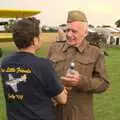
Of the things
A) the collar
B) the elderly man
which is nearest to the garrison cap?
the elderly man

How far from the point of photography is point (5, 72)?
13.8 ft

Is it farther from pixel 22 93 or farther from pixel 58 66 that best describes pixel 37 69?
pixel 58 66

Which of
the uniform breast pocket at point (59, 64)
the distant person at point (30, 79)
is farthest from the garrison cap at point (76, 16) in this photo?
the distant person at point (30, 79)

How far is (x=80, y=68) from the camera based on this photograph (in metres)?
4.79

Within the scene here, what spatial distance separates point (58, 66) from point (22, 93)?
82 cm

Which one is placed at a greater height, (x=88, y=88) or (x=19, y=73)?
(x=19, y=73)

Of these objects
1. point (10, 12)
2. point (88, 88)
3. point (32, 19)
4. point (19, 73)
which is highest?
point (32, 19)

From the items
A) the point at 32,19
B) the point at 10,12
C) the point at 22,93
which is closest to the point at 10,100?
the point at 22,93

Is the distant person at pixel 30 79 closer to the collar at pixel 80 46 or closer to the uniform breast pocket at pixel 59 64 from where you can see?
the uniform breast pocket at pixel 59 64

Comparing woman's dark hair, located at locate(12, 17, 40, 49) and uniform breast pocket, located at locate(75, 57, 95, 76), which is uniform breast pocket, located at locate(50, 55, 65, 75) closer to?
uniform breast pocket, located at locate(75, 57, 95, 76)

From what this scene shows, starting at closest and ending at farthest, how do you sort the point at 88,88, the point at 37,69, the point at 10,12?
the point at 37,69 → the point at 88,88 → the point at 10,12

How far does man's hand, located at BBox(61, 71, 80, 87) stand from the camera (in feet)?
14.9

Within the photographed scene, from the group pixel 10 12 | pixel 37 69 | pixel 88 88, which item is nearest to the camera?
pixel 37 69

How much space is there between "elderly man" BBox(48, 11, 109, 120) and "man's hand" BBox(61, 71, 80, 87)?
0.6 inches
